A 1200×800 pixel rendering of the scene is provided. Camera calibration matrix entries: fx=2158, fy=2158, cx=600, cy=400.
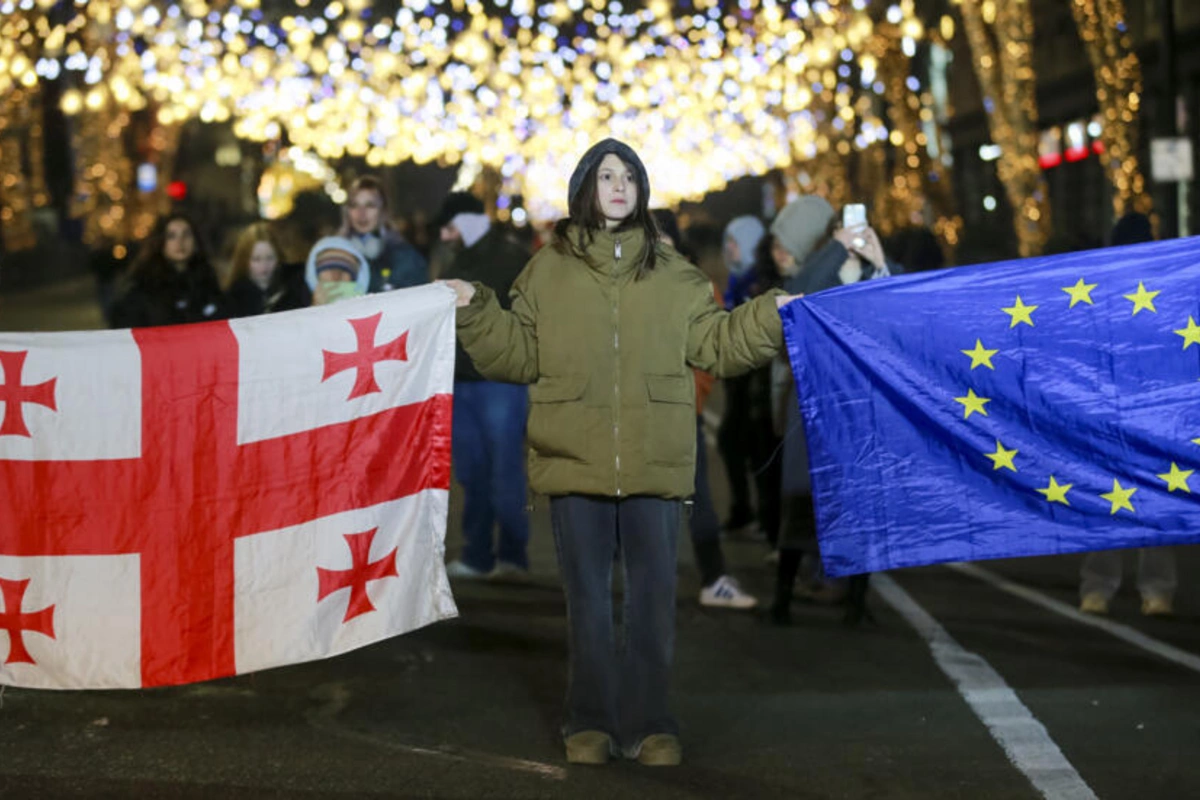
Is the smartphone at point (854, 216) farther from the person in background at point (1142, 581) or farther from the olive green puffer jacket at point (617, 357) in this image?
the person in background at point (1142, 581)

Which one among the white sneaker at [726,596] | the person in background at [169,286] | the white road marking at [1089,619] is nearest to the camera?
the white road marking at [1089,619]

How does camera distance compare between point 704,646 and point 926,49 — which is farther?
point 926,49

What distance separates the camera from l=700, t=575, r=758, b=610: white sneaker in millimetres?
10320

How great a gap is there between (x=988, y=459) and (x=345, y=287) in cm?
399

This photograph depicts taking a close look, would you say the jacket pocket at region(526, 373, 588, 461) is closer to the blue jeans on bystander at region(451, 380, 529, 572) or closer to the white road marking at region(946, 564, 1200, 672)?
the white road marking at region(946, 564, 1200, 672)

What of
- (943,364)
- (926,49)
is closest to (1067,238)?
(943,364)

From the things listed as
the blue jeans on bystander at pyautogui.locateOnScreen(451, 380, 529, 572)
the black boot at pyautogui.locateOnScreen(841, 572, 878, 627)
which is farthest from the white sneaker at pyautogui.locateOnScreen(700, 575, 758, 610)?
the blue jeans on bystander at pyautogui.locateOnScreen(451, 380, 529, 572)

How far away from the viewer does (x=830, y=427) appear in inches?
299

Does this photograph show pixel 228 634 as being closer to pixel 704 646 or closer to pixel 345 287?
pixel 704 646

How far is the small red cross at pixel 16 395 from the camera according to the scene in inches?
290

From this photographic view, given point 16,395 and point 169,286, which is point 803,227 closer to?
point 169,286

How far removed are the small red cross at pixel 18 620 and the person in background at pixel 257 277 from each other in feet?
13.3

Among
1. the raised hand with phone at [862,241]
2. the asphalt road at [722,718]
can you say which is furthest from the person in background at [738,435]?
the raised hand with phone at [862,241]

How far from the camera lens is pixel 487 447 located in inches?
452
